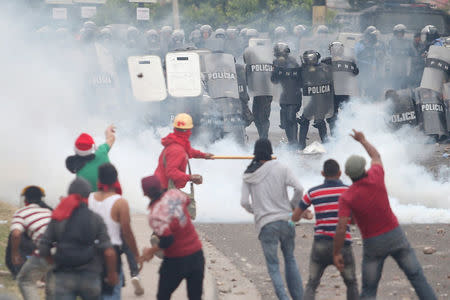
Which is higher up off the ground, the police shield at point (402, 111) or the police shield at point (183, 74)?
the police shield at point (183, 74)

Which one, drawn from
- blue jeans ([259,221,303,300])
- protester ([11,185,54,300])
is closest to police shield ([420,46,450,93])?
blue jeans ([259,221,303,300])

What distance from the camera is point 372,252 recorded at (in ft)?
20.3

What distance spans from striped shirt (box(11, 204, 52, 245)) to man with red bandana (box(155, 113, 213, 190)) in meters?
1.62

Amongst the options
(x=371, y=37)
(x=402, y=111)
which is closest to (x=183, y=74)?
(x=402, y=111)

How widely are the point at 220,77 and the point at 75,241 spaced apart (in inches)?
359

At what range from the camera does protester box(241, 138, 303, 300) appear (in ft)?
21.8

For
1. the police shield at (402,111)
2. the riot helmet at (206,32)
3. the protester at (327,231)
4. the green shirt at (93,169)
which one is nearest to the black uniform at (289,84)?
the police shield at (402,111)

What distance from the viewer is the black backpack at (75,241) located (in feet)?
17.6

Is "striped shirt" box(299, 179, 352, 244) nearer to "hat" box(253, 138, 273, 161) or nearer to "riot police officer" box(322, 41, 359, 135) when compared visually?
"hat" box(253, 138, 273, 161)

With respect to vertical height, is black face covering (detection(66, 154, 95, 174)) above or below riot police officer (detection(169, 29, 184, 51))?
below

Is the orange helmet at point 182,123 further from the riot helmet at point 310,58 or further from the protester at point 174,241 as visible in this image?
the riot helmet at point 310,58

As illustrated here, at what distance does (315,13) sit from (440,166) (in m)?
17.8

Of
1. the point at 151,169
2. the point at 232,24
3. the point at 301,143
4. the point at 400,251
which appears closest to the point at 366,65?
the point at 301,143

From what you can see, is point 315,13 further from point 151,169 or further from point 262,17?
point 151,169
